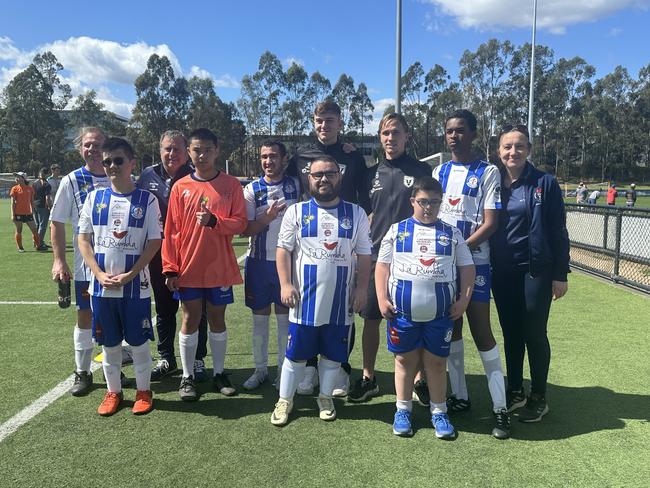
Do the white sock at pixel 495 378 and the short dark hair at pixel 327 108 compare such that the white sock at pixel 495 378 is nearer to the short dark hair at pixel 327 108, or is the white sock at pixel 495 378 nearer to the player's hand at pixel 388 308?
the player's hand at pixel 388 308

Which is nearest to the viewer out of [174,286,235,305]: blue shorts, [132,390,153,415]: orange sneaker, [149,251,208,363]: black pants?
[132,390,153,415]: orange sneaker

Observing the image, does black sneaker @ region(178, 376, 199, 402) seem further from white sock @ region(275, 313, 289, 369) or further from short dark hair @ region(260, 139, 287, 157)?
short dark hair @ region(260, 139, 287, 157)

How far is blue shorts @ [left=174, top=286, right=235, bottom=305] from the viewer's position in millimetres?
3754

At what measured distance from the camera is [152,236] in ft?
11.7

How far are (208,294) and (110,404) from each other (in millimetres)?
1095

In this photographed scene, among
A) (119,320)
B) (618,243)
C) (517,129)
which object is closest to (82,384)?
(119,320)

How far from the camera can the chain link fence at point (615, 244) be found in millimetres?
8117

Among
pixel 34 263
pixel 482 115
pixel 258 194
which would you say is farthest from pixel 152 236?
pixel 482 115

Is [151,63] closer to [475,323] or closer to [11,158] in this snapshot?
[11,158]

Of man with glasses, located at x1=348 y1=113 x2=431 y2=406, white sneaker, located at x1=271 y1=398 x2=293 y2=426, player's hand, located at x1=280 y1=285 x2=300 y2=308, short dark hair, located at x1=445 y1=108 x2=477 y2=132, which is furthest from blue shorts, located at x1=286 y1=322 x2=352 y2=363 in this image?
short dark hair, located at x1=445 y1=108 x2=477 y2=132

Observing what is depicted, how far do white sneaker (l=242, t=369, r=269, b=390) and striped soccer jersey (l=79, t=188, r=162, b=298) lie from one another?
119 centimetres

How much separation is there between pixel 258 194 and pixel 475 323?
2.06 m

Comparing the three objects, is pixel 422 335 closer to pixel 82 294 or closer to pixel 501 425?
pixel 501 425

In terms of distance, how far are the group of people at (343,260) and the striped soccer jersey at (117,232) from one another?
1 cm
